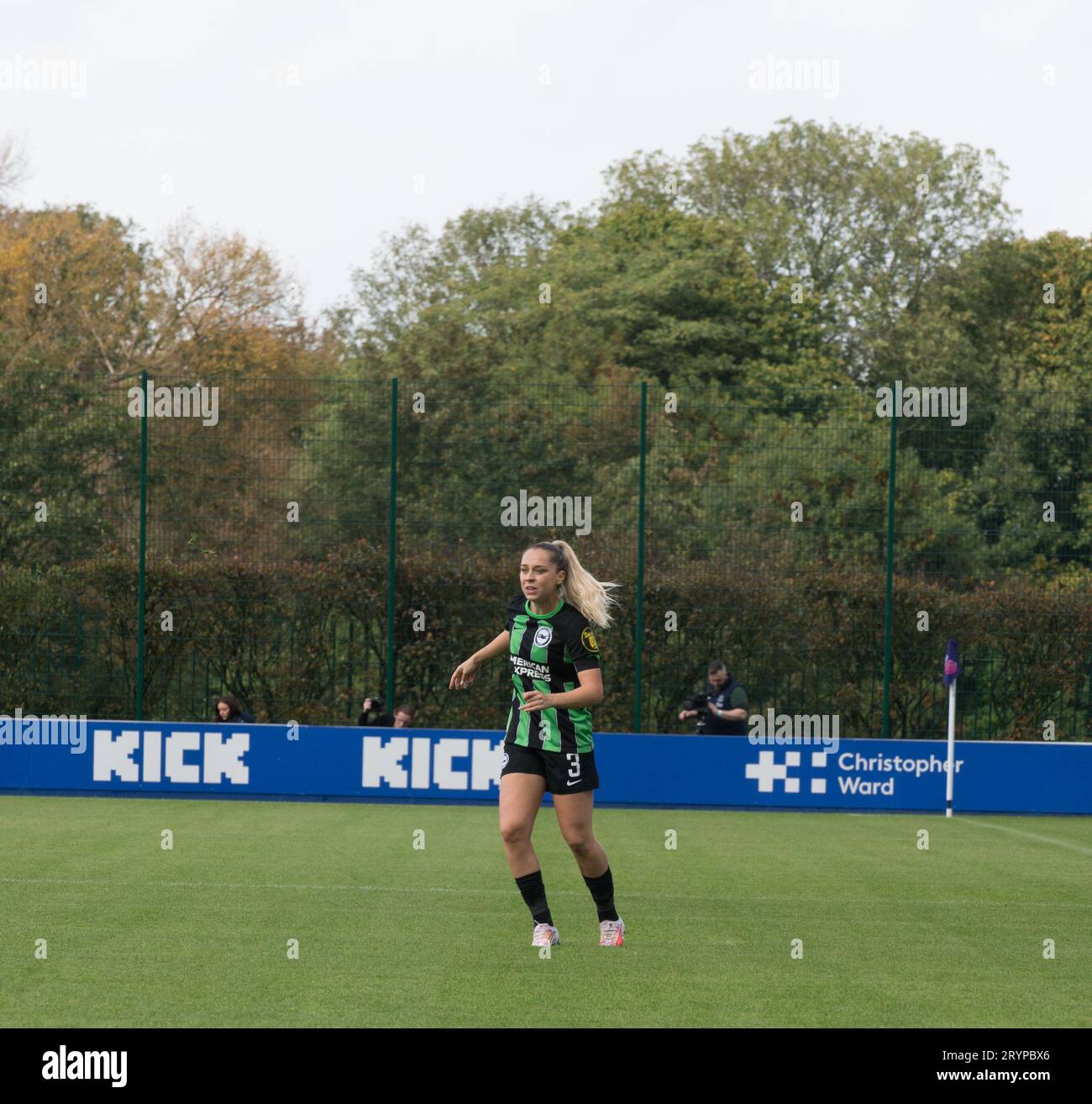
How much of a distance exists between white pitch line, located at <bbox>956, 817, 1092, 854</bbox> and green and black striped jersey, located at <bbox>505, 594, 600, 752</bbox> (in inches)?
310

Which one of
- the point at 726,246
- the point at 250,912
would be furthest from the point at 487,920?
the point at 726,246

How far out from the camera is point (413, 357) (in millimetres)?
33812

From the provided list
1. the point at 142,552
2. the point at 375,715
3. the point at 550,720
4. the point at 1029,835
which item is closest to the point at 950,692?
the point at 1029,835

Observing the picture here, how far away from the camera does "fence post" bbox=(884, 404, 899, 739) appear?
19.6 metres

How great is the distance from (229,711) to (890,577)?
836 centimetres

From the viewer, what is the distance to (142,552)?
1983cm

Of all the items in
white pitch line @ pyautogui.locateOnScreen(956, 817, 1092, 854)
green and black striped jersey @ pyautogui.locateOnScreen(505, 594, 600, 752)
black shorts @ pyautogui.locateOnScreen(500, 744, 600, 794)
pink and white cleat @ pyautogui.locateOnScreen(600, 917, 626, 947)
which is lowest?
white pitch line @ pyautogui.locateOnScreen(956, 817, 1092, 854)

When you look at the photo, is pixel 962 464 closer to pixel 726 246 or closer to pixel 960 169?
pixel 726 246

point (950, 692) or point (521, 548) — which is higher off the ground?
point (521, 548)

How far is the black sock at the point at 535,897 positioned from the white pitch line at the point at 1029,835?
777cm

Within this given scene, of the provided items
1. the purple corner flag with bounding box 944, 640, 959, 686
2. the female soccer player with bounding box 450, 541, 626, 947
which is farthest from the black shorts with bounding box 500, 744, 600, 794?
the purple corner flag with bounding box 944, 640, 959, 686

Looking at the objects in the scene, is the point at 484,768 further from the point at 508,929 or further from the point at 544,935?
the point at 544,935

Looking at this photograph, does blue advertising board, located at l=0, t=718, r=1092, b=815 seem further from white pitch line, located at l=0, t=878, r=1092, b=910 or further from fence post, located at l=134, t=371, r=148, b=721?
white pitch line, located at l=0, t=878, r=1092, b=910

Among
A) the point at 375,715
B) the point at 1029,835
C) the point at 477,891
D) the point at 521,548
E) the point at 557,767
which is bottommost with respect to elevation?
the point at 1029,835
